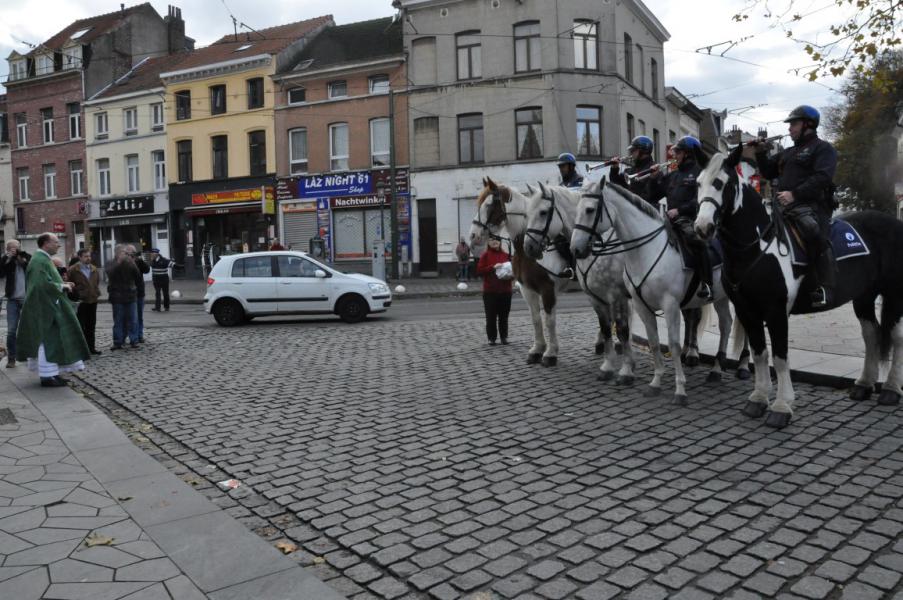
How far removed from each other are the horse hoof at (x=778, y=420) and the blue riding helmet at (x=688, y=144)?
8.13 feet

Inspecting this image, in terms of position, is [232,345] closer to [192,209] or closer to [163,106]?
[192,209]

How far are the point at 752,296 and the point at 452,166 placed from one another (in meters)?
27.4

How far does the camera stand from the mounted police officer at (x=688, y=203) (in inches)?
286

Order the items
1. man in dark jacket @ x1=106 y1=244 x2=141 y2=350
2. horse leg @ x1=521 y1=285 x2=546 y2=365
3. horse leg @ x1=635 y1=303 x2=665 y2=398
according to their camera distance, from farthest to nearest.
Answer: man in dark jacket @ x1=106 y1=244 x2=141 y2=350 → horse leg @ x1=521 y1=285 x2=546 y2=365 → horse leg @ x1=635 y1=303 x2=665 y2=398

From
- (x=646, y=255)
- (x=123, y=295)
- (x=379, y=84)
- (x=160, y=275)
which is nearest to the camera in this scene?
(x=646, y=255)

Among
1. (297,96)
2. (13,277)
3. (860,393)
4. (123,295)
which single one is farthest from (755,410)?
(297,96)

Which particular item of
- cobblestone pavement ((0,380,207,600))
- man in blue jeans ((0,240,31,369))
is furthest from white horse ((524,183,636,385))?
man in blue jeans ((0,240,31,369))

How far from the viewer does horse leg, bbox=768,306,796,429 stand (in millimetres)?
6121

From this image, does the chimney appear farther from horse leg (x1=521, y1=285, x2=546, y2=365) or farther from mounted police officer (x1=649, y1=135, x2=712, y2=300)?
mounted police officer (x1=649, y1=135, x2=712, y2=300)

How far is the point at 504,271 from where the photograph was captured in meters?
11.0

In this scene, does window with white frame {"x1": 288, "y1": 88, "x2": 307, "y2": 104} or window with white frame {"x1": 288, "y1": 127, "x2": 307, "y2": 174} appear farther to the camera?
window with white frame {"x1": 288, "y1": 127, "x2": 307, "y2": 174}

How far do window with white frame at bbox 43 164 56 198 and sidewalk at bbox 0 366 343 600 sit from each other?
45360 millimetres

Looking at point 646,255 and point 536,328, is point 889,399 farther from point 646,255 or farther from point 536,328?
point 536,328

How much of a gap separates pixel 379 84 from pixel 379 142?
2.70 metres
